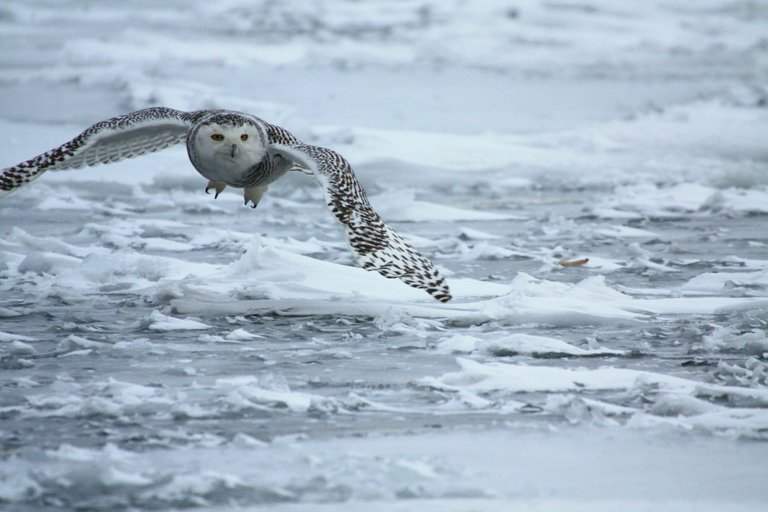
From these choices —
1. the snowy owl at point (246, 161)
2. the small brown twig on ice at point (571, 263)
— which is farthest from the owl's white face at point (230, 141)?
the small brown twig on ice at point (571, 263)

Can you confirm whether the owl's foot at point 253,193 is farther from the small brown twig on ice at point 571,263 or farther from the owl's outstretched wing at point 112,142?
the small brown twig on ice at point 571,263

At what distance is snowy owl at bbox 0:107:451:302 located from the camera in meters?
5.55

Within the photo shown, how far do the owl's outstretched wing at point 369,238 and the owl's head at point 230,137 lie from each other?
57cm

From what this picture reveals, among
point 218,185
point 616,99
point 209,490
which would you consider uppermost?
point 616,99

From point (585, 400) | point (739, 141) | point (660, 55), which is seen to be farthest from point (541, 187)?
point (660, 55)

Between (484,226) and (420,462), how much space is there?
5.10 metres

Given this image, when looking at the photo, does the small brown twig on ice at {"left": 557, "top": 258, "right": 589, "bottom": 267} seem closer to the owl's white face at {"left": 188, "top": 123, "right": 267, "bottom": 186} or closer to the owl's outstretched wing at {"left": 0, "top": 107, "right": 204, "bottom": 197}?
the owl's white face at {"left": 188, "top": 123, "right": 267, "bottom": 186}

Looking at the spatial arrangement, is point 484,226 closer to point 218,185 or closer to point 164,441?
point 218,185

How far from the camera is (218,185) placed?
7.38 meters

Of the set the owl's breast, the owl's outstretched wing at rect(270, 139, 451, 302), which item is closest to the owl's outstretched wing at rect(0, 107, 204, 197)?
the owl's breast

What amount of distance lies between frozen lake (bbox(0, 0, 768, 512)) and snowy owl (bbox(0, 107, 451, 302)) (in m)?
0.46

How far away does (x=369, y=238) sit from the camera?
18.3ft

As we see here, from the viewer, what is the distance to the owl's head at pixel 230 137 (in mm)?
6777

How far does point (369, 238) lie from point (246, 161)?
5.28 feet
